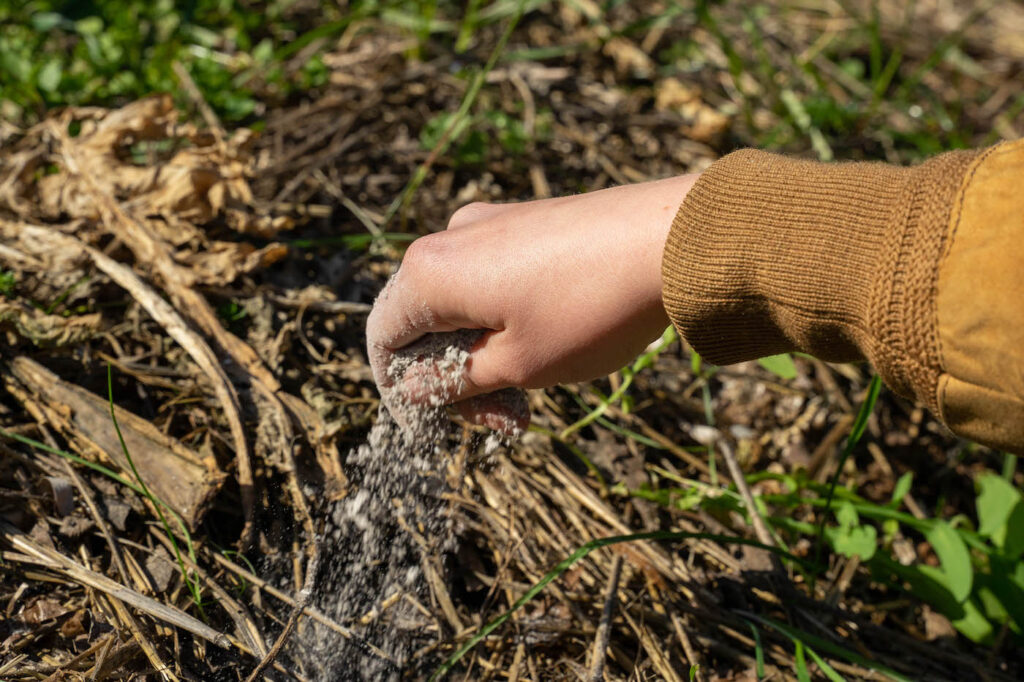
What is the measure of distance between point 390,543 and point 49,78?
5.65ft

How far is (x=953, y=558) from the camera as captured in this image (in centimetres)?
→ 191

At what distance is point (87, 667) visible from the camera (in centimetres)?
157

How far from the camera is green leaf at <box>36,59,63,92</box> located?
2.56 meters

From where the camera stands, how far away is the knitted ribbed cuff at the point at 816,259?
1210mm

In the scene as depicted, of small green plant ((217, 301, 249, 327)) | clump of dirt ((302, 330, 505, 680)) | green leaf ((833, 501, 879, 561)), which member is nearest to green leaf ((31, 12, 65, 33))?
small green plant ((217, 301, 249, 327))

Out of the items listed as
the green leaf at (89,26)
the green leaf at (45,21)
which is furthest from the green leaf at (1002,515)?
the green leaf at (45,21)

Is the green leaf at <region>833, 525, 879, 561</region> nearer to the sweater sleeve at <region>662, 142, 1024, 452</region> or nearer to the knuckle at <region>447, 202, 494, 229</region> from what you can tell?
the sweater sleeve at <region>662, 142, 1024, 452</region>

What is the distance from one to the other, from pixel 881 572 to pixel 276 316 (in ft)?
5.10

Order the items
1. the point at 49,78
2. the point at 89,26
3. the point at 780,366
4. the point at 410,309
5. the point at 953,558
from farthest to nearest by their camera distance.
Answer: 1. the point at 89,26
2. the point at 49,78
3. the point at 780,366
4. the point at 953,558
5. the point at 410,309

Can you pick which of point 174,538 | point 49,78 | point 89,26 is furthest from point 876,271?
Answer: point 89,26

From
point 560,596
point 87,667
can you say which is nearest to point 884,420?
point 560,596

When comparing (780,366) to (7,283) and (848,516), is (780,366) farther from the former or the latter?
(7,283)

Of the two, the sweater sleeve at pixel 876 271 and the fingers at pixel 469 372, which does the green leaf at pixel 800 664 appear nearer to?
the sweater sleeve at pixel 876 271

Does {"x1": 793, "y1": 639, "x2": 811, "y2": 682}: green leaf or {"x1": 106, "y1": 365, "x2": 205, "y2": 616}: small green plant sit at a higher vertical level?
{"x1": 106, "y1": 365, "x2": 205, "y2": 616}: small green plant
